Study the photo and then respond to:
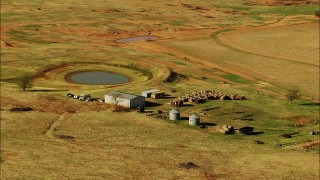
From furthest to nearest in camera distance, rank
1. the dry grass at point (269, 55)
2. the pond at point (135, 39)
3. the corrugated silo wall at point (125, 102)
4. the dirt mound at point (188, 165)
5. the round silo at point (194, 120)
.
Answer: the pond at point (135, 39), the dry grass at point (269, 55), the corrugated silo wall at point (125, 102), the round silo at point (194, 120), the dirt mound at point (188, 165)

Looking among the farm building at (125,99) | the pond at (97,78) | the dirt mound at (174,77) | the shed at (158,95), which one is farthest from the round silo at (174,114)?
the pond at (97,78)

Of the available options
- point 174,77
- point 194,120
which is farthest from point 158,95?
point 174,77

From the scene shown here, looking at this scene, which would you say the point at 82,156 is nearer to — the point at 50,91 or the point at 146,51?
the point at 50,91

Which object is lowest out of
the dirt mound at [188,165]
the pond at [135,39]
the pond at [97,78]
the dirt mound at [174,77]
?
the pond at [97,78]

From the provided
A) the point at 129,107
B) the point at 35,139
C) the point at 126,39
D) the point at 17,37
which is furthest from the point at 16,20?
the point at 35,139

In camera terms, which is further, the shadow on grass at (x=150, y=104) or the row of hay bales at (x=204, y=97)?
the row of hay bales at (x=204, y=97)

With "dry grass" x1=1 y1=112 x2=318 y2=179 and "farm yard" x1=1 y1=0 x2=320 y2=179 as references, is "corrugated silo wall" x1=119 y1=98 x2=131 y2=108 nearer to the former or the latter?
"farm yard" x1=1 y1=0 x2=320 y2=179

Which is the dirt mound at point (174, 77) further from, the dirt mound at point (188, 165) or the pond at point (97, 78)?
the dirt mound at point (188, 165)

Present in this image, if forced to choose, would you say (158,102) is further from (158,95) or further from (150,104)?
(158,95)
